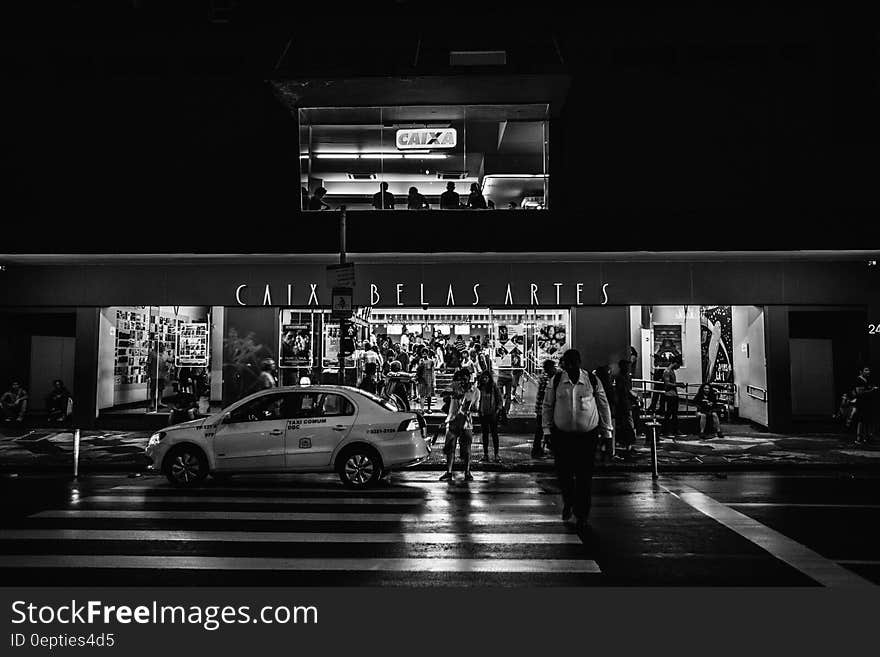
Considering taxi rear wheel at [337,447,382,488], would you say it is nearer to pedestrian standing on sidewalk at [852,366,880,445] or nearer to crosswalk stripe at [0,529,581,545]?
crosswalk stripe at [0,529,581,545]

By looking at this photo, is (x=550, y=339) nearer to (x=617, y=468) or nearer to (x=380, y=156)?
(x=617, y=468)

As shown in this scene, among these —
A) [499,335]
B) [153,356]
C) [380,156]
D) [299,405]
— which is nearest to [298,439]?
[299,405]

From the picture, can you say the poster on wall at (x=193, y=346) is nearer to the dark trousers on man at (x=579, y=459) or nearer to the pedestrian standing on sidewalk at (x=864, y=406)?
the dark trousers on man at (x=579, y=459)

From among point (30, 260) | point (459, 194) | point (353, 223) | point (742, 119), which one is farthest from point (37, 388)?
point (742, 119)

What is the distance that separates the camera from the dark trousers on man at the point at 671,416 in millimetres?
15864

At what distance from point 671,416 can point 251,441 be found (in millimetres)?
11131

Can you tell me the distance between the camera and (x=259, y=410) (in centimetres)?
1010

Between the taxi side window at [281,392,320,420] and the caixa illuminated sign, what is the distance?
33.2ft

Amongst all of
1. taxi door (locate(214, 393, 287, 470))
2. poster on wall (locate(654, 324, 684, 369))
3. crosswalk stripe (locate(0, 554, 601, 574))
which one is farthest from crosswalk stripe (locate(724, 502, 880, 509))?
poster on wall (locate(654, 324, 684, 369))

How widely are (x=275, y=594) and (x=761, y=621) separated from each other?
3.77 m


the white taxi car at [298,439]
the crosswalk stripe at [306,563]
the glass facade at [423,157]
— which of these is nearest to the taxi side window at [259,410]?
the white taxi car at [298,439]

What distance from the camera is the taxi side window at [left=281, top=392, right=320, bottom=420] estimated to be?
9.97 metres

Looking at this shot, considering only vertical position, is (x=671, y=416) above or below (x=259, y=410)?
below

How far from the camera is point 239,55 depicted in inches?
722
